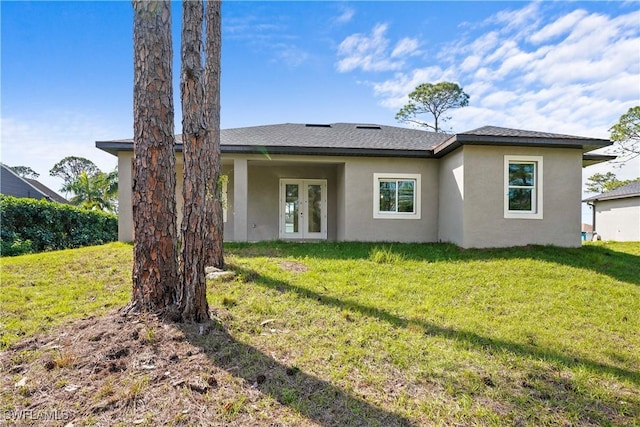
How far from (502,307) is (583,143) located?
623 cm

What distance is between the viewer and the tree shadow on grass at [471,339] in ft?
9.87

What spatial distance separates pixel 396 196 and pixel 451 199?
65.4 inches

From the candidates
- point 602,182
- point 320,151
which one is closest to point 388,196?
point 320,151

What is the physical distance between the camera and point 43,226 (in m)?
10.2

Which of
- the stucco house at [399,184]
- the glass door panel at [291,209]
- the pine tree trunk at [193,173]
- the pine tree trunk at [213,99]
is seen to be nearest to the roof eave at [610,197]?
the stucco house at [399,184]

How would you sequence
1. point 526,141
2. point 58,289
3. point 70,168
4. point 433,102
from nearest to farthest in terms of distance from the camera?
point 58,289 < point 526,141 < point 433,102 < point 70,168

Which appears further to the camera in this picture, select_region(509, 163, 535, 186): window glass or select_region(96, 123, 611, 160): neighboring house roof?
select_region(509, 163, 535, 186): window glass

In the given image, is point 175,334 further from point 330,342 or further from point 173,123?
point 173,123

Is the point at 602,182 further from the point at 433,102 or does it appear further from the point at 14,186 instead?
the point at 14,186

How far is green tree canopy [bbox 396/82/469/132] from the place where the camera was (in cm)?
2366

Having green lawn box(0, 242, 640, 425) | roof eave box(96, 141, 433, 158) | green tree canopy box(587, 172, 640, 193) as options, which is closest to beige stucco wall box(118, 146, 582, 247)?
roof eave box(96, 141, 433, 158)

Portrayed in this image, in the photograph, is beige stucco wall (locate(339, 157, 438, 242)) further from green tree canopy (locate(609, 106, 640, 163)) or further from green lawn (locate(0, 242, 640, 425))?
green tree canopy (locate(609, 106, 640, 163))

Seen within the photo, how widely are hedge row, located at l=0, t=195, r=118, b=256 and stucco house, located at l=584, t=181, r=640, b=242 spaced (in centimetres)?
2499

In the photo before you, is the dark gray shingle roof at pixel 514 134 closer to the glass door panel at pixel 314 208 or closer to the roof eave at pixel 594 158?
the roof eave at pixel 594 158
